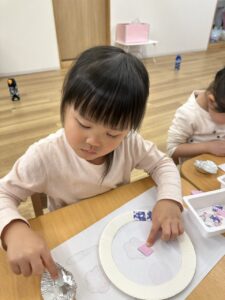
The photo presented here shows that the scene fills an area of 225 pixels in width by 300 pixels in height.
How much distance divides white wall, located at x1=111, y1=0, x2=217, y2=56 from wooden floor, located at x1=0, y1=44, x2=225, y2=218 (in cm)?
58

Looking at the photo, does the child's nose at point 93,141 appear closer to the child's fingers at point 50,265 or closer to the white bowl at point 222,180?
the child's fingers at point 50,265

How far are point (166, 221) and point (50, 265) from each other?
0.24m

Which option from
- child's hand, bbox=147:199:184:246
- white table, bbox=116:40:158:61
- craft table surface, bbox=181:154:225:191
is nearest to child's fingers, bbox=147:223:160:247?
child's hand, bbox=147:199:184:246

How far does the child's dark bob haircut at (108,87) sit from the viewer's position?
0.47m

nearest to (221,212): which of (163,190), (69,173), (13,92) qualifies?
(163,190)

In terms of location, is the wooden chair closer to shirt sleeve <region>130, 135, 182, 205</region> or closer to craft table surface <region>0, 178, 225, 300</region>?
craft table surface <region>0, 178, 225, 300</region>

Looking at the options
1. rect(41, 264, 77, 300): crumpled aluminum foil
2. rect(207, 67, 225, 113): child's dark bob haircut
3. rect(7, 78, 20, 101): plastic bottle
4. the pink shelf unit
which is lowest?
rect(7, 78, 20, 101): plastic bottle

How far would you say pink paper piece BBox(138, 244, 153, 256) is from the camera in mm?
492

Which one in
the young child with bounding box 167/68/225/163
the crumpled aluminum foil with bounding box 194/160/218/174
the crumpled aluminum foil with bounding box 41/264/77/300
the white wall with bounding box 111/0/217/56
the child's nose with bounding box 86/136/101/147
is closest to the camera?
the crumpled aluminum foil with bounding box 41/264/77/300

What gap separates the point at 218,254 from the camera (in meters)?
0.51

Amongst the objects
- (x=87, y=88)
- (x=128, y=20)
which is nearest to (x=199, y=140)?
(x=87, y=88)

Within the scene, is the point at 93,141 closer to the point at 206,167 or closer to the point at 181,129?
the point at 206,167

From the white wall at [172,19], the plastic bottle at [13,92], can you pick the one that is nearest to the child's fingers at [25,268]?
the plastic bottle at [13,92]

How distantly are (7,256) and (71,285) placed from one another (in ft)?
0.44
